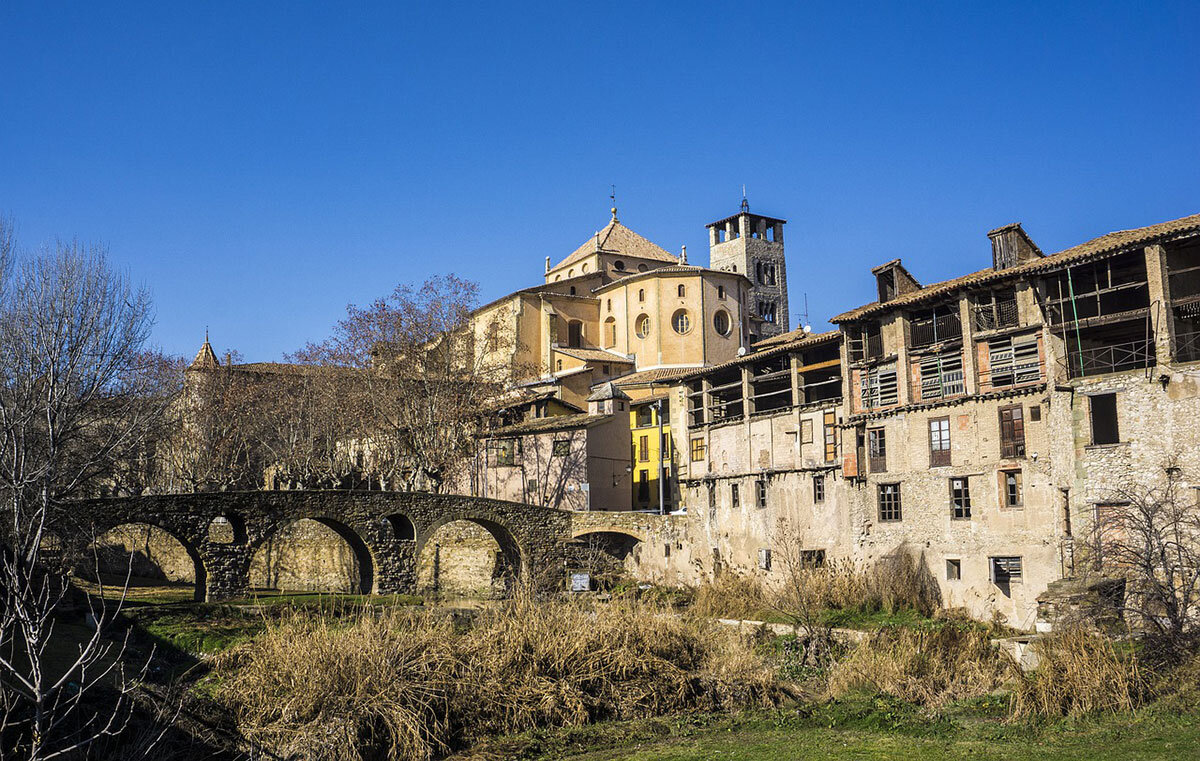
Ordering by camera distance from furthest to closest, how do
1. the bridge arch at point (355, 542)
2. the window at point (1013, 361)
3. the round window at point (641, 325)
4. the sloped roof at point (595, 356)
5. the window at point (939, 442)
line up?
1. the round window at point (641, 325)
2. the sloped roof at point (595, 356)
3. the bridge arch at point (355, 542)
4. the window at point (939, 442)
5. the window at point (1013, 361)

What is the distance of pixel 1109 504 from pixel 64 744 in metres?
23.0

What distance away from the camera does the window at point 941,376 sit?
30453mm

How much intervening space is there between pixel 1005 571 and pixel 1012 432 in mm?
3756

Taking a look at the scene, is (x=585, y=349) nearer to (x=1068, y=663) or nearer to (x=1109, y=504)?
(x=1109, y=504)

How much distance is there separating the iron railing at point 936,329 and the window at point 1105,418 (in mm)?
4561

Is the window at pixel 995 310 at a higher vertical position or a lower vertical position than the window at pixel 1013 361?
higher

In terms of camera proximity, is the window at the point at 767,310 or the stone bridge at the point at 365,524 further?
the window at the point at 767,310

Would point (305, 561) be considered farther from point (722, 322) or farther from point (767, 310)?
point (767, 310)

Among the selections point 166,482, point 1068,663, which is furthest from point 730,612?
point 166,482

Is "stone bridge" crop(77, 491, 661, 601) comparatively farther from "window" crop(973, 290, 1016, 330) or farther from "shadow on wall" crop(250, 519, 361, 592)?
"window" crop(973, 290, 1016, 330)

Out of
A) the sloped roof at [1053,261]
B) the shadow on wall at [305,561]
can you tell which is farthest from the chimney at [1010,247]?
the shadow on wall at [305,561]

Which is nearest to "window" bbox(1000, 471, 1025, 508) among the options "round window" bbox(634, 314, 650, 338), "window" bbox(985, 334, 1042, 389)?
"window" bbox(985, 334, 1042, 389)

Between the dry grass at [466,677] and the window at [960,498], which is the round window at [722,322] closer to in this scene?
the window at [960,498]

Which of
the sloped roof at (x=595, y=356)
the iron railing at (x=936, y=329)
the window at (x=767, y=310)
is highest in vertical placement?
the window at (x=767, y=310)
